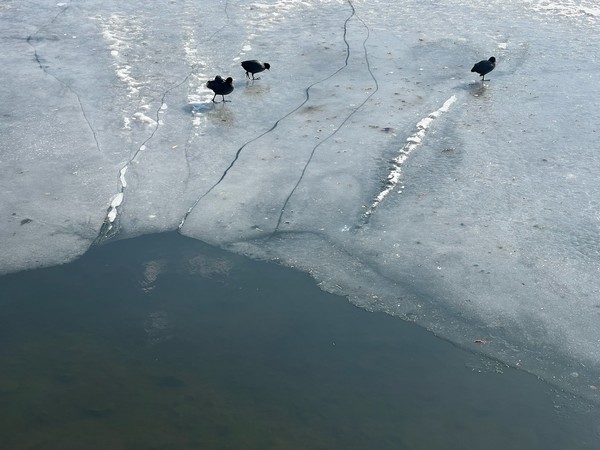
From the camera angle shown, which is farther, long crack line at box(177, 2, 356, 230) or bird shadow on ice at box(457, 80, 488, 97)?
bird shadow on ice at box(457, 80, 488, 97)

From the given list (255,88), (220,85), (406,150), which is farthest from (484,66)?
(220,85)

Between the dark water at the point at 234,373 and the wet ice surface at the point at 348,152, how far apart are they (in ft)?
0.83

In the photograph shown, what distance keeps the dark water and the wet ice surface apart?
254 mm

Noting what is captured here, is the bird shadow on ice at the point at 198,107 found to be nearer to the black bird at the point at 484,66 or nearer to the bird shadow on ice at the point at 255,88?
the bird shadow on ice at the point at 255,88

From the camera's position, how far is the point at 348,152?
727 cm

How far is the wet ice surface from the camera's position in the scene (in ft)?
18.7

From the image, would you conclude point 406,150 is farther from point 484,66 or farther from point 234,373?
point 234,373

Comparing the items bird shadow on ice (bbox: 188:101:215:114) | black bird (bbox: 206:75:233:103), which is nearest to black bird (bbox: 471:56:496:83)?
black bird (bbox: 206:75:233:103)

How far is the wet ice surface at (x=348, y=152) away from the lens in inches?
224

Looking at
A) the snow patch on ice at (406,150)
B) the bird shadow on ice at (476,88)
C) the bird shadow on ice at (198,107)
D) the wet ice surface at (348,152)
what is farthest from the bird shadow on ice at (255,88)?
the bird shadow on ice at (476,88)

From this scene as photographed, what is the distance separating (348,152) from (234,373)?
288cm

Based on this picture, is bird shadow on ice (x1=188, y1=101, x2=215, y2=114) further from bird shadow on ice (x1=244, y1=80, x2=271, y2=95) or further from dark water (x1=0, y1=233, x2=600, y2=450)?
dark water (x1=0, y1=233, x2=600, y2=450)

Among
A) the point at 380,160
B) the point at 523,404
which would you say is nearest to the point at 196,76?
the point at 380,160

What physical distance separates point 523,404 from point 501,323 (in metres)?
0.69
